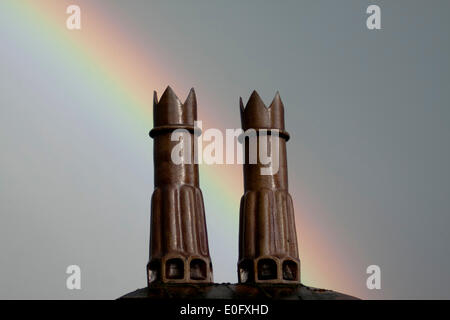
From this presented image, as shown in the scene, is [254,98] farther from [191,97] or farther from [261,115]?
[191,97]

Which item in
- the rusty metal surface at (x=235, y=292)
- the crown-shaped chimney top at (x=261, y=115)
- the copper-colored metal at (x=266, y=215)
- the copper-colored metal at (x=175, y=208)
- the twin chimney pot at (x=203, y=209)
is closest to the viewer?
the rusty metal surface at (x=235, y=292)

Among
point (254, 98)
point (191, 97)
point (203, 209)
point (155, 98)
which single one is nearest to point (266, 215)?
point (203, 209)

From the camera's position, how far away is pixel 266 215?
25078 millimetres

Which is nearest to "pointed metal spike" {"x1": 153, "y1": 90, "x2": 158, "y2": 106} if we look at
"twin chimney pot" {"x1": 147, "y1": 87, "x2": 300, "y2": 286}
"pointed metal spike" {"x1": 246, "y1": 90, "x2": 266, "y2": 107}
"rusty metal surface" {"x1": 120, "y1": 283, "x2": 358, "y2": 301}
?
"twin chimney pot" {"x1": 147, "y1": 87, "x2": 300, "y2": 286}

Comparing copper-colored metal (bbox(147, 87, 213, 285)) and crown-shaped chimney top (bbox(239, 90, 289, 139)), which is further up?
crown-shaped chimney top (bbox(239, 90, 289, 139))

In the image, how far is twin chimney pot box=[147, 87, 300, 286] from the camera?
80.1ft

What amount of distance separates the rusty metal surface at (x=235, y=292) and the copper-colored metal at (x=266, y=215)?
57 centimetres

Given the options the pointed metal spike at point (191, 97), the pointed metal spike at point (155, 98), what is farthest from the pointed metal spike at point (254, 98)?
the pointed metal spike at point (155, 98)

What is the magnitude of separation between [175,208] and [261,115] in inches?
125

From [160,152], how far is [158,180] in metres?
0.68

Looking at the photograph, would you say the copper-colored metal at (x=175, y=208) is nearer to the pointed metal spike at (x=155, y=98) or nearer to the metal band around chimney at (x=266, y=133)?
the pointed metal spike at (x=155, y=98)

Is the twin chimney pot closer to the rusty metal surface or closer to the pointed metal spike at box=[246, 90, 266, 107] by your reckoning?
the pointed metal spike at box=[246, 90, 266, 107]

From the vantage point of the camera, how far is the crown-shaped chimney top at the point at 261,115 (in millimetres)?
25906
